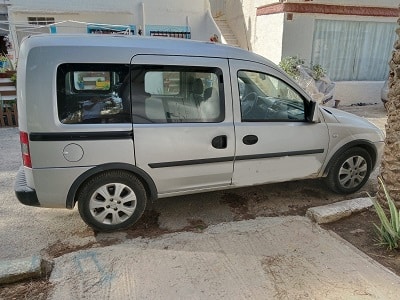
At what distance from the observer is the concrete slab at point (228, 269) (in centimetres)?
255

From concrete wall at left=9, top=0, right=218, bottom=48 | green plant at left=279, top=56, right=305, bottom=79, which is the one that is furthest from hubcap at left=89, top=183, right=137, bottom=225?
concrete wall at left=9, top=0, right=218, bottom=48

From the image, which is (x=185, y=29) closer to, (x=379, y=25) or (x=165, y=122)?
(x=379, y=25)

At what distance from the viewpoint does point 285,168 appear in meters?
3.90

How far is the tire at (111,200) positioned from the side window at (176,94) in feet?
2.05

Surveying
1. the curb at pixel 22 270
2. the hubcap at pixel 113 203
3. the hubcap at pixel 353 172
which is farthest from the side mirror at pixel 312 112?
the curb at pixel 22 270

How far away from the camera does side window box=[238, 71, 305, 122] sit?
3594 mm

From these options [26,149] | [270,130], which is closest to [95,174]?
[26,149]

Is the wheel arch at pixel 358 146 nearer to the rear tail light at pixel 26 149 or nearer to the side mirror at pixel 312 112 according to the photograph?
the side mirror at pixel 312 112

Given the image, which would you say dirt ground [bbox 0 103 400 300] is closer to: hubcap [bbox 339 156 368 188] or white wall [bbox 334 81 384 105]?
hubcap [bbox 339 156 368 188]

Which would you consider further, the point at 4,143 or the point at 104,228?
the point at 4,143

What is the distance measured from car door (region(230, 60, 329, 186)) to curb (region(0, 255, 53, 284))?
2.05 m

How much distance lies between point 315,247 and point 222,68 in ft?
6.46

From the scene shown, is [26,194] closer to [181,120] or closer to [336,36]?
[181,120]

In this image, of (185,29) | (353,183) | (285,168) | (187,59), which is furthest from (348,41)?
(187,59)
